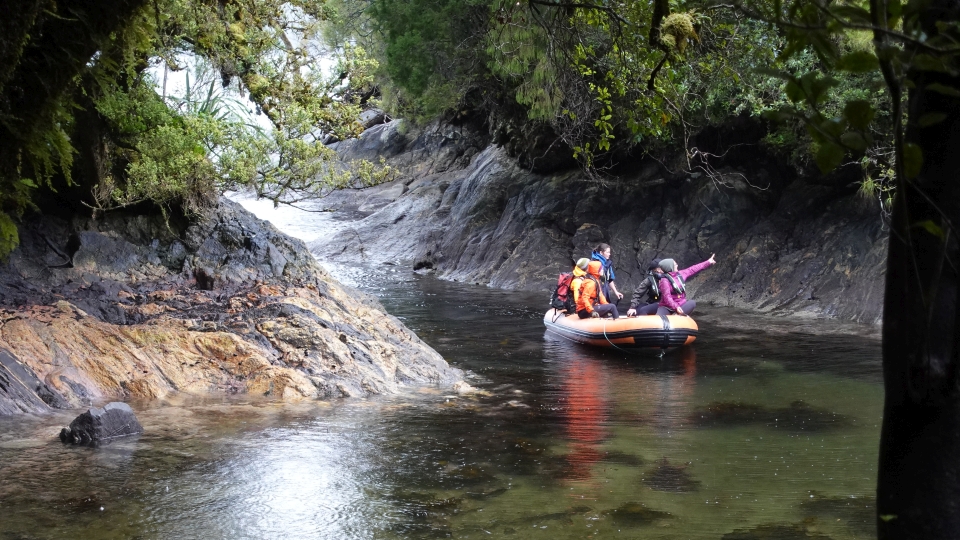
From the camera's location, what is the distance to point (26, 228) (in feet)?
35.9

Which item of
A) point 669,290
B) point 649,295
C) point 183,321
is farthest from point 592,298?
point 183,321

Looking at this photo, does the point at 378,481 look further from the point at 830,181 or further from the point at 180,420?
the point at 830,181

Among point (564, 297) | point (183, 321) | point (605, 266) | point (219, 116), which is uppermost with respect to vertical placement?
point (219, 116)

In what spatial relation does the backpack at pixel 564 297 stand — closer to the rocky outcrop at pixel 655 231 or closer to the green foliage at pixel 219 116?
the rocky outcrop at pixel 655 231

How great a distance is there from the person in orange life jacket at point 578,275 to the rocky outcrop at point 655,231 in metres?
2.77

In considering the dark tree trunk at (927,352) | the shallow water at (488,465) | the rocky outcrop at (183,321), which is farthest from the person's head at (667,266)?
the dark tree trunk at (927,352)

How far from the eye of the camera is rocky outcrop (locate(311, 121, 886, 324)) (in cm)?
1776

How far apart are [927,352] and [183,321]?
920 centimetres

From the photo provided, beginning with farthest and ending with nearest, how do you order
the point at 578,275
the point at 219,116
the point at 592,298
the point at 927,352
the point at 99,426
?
the point at 592,298
the point at 578,275
the point at 219,116
the point at 99,426
the point at 927,352

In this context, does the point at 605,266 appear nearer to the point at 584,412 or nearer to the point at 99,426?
the point at 584,412

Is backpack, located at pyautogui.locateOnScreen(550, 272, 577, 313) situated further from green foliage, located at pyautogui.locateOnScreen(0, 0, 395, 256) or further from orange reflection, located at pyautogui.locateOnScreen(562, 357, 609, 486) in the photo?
green foliage, located at pyautogui.locateOnScreen(0, 0, 395, 256)

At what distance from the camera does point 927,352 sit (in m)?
2.76

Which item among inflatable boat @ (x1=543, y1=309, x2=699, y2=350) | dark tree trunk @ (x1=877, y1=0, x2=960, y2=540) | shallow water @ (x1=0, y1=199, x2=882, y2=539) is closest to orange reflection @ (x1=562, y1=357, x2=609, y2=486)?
shallow water @ (x1=0, y1=199, x2=882, y2=539)

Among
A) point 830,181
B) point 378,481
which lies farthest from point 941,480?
point 830,181
